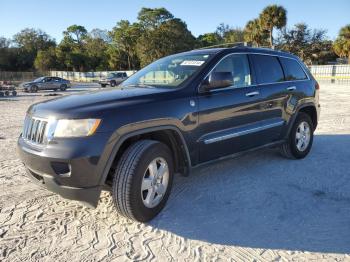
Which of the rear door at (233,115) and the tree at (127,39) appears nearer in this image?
the rear door at (233,115)

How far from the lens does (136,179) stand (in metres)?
3.45

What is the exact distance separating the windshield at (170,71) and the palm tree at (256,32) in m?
40.6

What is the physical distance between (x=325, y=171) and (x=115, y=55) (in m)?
60.8

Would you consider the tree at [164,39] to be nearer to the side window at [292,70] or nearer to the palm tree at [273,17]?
the palm tree at [273,17]

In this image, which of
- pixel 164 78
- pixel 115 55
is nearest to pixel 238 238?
pixel 164 78

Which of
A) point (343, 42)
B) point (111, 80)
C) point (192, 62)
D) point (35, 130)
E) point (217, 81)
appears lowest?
point (35, 130)

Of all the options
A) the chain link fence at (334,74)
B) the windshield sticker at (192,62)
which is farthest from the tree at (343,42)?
the windshield sticker at (192,62)

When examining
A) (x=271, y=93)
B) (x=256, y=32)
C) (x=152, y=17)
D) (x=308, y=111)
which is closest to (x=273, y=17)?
(x=256, y=32)

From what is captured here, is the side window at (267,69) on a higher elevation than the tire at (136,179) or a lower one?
higher

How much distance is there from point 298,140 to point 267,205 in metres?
2.20

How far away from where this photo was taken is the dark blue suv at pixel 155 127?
129 inches

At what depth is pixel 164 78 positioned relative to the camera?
452 centimetres

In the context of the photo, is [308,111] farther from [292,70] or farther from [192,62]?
[192,62]

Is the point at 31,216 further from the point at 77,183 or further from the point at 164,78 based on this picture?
the point at 164,78
